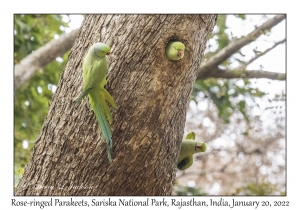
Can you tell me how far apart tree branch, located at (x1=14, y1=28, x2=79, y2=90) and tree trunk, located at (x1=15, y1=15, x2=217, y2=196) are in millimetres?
812

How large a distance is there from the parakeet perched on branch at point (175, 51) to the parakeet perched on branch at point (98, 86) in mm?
199

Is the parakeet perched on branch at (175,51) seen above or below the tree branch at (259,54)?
below

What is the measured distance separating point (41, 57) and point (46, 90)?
35cm

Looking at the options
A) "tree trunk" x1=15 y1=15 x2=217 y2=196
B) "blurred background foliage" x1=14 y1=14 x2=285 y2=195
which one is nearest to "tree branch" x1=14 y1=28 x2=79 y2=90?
"blurred background foliage" x1=14 y1=14 x2=285 y2=195

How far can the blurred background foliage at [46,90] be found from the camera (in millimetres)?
2342

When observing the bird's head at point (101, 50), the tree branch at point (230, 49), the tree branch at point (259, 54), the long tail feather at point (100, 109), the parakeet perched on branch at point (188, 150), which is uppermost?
the tree branch at point (230, 49)

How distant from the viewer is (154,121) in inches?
50.8

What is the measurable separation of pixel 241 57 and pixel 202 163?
1640mm

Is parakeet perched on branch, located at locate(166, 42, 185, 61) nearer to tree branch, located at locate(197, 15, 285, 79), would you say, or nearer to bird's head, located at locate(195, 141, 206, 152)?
bird's head, located at locate(195, 141, 206, 152)

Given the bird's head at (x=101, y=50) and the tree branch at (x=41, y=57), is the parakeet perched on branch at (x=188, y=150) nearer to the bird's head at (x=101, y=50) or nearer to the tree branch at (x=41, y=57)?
the bird's head at (x=101, y=50)

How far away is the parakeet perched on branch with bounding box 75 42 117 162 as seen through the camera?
3.82ft

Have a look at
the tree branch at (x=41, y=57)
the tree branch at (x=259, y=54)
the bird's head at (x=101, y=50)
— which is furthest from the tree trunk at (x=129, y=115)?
the tree branch at (x=41, y=57)

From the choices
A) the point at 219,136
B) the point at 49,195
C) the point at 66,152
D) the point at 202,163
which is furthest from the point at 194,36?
the point at 202,163
